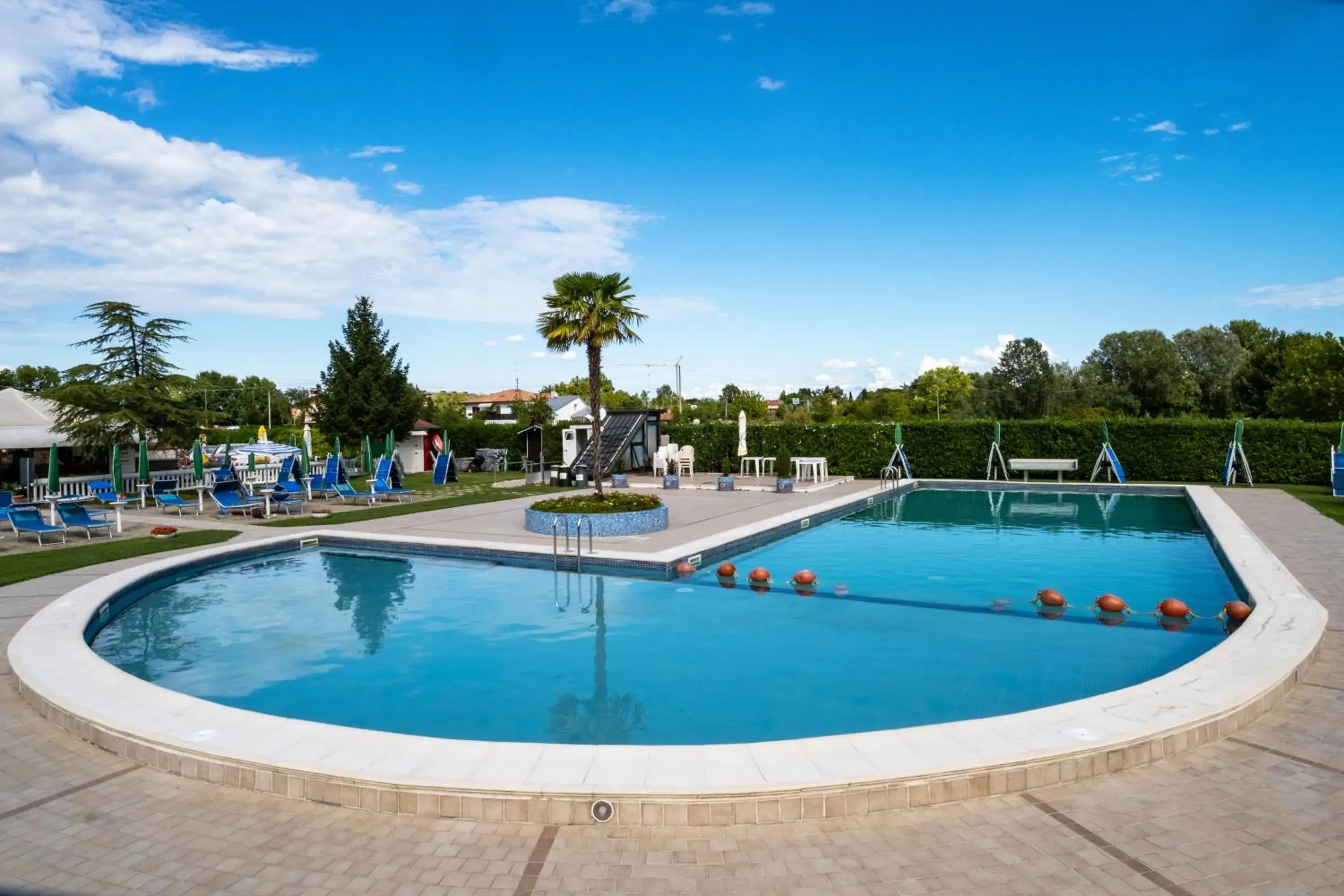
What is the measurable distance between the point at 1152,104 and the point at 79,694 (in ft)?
86.5

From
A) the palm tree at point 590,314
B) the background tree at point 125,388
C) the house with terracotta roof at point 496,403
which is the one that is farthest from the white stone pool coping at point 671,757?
the house with terracotta roof at point 496,403

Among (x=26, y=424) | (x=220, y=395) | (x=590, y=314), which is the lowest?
(x=26, y=424)

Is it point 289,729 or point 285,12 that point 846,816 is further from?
point 285,12

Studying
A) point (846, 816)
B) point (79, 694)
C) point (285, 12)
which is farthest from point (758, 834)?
point (285, 12)

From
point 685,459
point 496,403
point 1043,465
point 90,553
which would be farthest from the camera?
point 496,403

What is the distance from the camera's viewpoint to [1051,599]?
9398 millimetres

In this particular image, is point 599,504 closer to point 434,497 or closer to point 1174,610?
point 434,497

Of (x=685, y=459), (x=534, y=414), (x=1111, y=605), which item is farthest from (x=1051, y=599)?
(x=534, y=414)

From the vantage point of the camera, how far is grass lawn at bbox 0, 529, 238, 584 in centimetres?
1103

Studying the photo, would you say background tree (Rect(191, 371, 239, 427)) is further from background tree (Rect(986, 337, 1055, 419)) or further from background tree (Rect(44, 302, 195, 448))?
background tree (Rect(986, 337, 1055, 419))

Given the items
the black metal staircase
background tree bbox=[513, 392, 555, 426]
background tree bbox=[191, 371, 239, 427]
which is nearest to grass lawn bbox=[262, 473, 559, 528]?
the black metal staircase

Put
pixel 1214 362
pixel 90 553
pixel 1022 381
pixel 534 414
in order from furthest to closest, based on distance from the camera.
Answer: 1. pixel 1214 362
2. pixel 1022 381
3. pixel 534 414
4. pixel 90 553

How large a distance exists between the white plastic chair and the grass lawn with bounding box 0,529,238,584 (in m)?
15.0

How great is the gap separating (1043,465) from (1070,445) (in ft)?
4.27
